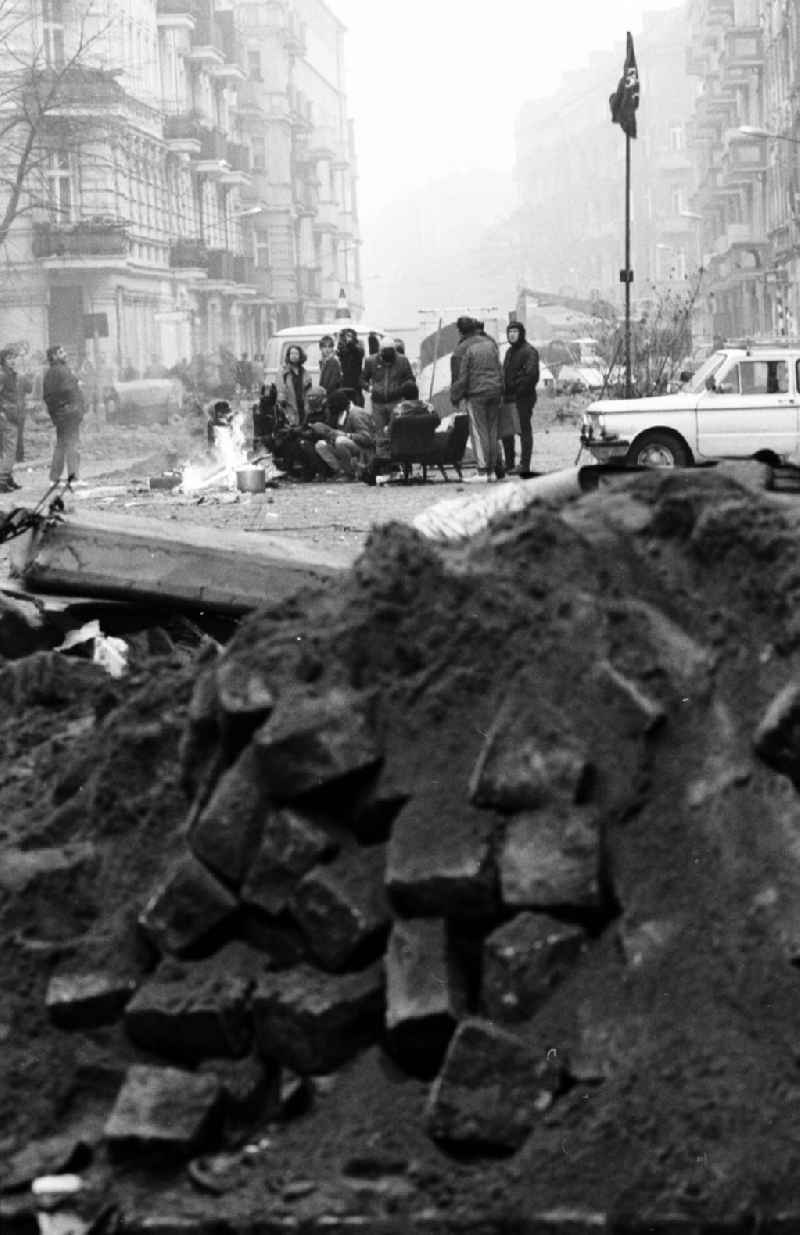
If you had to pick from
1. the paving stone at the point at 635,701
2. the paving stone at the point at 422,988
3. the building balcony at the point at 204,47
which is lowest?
the paving stone at the point at 422,988

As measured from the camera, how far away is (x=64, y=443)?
93.0ft

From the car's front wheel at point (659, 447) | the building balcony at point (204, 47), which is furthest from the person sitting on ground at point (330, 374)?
the building balcony at point (204, 47)

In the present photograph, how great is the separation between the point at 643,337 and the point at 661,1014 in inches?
1532

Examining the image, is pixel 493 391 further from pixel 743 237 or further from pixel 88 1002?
pixel 743 237

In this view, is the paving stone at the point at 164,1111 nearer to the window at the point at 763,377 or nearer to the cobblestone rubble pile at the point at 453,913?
the cobblestone rubble pile at the point at 453,913

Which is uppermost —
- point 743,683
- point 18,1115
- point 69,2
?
point 69,2

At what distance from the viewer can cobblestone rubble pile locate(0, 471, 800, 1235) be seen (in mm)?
4492

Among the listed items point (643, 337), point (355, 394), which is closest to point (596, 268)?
point (643, 337)

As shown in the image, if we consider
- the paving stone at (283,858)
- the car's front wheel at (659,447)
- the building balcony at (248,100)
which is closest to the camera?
the paving stone at (283,858)

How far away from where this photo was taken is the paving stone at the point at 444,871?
4.82m

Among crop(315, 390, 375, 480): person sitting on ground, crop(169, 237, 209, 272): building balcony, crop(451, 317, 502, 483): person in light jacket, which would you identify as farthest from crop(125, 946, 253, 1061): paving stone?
crop(169, 237, 209, 272): building balcony

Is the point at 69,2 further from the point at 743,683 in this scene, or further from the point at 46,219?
the point at 743,683

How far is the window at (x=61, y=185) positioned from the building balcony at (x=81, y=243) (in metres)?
0.60

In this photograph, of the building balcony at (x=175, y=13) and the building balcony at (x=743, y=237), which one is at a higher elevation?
the building balcony at (x=175, y=13)
